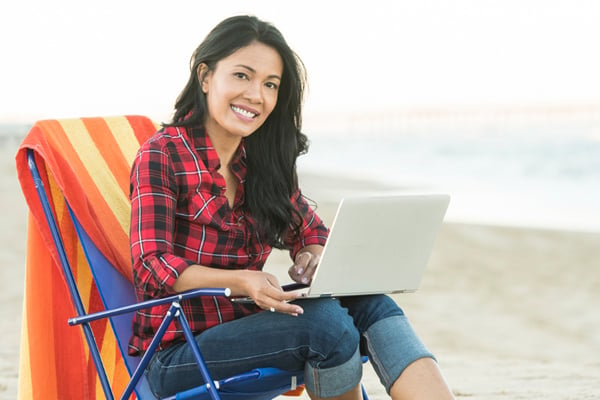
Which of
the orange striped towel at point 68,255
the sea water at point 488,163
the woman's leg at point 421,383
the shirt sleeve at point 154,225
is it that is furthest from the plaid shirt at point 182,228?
the sea water at point 488,163

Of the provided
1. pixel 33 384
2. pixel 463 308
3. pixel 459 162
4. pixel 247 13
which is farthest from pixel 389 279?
pixel 459 162

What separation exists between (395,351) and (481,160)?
15.5 metres

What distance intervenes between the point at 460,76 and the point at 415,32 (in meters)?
2.12

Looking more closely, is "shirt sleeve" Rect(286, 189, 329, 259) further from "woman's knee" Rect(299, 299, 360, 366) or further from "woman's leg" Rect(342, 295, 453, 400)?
"woman's knee" Rect(299, 299, 360, 366)

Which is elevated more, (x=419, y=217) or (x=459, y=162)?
(x=419, y=217)

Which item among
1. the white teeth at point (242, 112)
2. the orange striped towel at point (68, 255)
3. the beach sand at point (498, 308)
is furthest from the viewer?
the beach sand at point (498, 308)

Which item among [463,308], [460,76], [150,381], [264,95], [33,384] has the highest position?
[264,95]

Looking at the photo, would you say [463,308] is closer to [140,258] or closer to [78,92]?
[140,258]

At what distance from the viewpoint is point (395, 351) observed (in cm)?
224

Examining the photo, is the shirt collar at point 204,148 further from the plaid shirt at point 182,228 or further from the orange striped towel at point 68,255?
the orange striped towel at point 68,255

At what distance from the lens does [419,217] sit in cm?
226

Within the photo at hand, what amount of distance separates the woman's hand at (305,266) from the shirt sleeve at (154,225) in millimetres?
437

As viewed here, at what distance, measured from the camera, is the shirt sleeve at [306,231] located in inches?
108

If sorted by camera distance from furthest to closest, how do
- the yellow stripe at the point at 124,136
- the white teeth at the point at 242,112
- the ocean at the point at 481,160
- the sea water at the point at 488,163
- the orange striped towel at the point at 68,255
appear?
the ocean at the point at 481,160 → the sea water at the point at 488,163 → the yellow stripe at the point at 124,136 → the orange striped towel at the point at 68,255 → the white teeth at the point at 242,112
